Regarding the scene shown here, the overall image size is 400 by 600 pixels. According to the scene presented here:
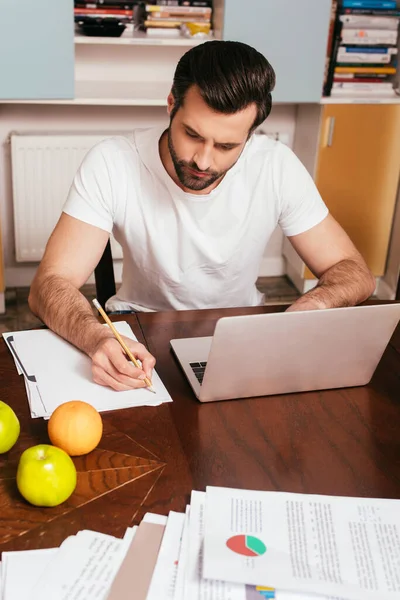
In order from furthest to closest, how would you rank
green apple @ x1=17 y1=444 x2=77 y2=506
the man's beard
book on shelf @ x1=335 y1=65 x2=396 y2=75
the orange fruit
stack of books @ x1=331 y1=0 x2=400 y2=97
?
book on shelf @ x1=335 y1=65 x2=396 y2=75
stack of books @ x1=331 y1=0 x2=400 y2=97
the man's beard
the orange fruit
green apple @ x1=17 y1=444 x2=77 y2=506

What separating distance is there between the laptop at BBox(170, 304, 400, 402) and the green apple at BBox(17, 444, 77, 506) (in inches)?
12.0

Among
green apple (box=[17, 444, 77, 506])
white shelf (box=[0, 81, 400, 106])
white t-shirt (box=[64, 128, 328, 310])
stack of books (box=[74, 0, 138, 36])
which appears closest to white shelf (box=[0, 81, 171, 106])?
white shelf (box=[0, 81, 400, 106])

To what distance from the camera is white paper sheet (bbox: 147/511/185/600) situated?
0.84 metres

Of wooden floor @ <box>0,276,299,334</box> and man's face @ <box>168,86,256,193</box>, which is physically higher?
man's face @ <box>168,86,256,193</box>

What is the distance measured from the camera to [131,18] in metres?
2.93

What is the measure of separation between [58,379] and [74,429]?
0.76 feet

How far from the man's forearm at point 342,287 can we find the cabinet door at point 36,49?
162 cm

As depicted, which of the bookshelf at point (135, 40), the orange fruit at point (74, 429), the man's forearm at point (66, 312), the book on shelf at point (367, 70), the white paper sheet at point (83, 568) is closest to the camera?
the white paper sheet at point (83, 568)

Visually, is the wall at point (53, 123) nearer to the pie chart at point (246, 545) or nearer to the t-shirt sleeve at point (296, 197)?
the t-shirt sleeve at point (296, 197)

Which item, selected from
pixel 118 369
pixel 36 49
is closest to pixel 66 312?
pixel 118 369

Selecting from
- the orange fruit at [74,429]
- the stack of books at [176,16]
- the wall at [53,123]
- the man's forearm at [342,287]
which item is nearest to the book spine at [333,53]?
the wall at [53,123]

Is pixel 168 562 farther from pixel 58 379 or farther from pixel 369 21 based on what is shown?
pixel 369 21

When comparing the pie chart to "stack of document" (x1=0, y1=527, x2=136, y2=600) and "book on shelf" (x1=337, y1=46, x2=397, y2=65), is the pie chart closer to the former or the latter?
"stack of document" (x1=0, y1=527, x2=136, y2=600)

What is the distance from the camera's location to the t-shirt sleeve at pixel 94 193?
1.65 meters
